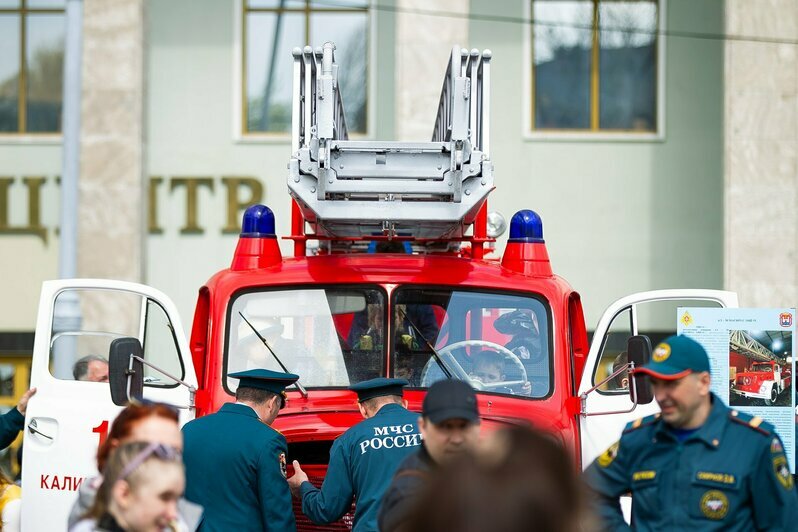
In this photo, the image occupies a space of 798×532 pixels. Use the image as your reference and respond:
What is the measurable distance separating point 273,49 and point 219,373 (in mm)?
11090

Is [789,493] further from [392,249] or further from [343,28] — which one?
[343,28]

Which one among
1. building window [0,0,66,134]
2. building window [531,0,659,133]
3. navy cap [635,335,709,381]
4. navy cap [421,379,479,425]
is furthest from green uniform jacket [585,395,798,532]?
building window [0,0,66,134]

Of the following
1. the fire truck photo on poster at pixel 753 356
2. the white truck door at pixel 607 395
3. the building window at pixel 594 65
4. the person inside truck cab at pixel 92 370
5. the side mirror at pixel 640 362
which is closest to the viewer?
the fire truck photo on poster at pixel 753 356

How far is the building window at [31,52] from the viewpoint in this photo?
1752 cm

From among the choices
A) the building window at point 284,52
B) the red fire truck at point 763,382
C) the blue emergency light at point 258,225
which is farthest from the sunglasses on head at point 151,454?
the building window at point 284,52

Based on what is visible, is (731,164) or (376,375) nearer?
(376,375)

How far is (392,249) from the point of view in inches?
324

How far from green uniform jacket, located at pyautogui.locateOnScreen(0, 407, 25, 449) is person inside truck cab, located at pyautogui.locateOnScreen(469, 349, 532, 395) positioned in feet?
9.57

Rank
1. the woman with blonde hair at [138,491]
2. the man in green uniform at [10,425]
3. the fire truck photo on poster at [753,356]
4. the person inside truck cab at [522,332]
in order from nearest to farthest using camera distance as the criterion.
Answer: the woman with blonde hair at [138,491] < the fire truck photo on poster at [753,356] < the person inside truck cab at [522,332] < the man in green uniform at [10,425]

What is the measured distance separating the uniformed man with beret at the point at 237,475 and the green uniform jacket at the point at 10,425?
2.53m

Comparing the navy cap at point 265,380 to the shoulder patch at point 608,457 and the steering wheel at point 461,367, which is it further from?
the shoulder patch at point 608,457

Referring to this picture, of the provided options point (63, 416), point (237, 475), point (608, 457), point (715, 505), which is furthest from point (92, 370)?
point (715, 505)

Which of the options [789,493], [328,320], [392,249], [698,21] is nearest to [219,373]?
[328,320]

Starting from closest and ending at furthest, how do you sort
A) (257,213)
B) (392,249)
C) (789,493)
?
1. (789,493)
2. (257,213)
3. (392,249)
